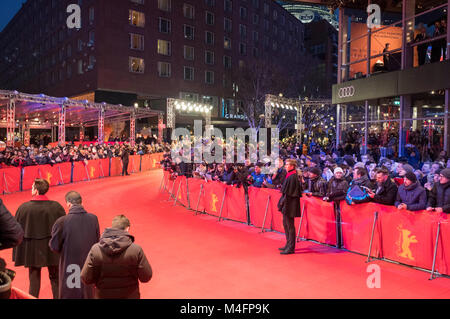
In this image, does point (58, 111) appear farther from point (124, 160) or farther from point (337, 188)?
point (337, 188)

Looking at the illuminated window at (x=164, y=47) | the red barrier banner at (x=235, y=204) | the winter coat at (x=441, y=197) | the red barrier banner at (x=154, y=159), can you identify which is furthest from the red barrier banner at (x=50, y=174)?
the illuminated window at (x=164, y=47)

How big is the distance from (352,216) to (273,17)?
6246cm

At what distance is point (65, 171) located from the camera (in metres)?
20.8

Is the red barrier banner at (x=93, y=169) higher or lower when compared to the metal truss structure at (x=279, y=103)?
lower

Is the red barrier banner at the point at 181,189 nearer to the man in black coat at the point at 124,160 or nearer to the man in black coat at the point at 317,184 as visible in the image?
the man in black coat at the point at 317,184

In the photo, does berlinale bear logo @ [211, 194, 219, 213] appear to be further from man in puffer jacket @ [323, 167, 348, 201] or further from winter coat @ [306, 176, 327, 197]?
man in puffer jacket @ [323, 167, 348, 201]

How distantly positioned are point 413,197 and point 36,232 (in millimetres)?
6715

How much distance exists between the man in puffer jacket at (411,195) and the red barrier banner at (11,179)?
53.9ft

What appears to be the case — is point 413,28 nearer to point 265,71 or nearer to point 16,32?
point 265,71

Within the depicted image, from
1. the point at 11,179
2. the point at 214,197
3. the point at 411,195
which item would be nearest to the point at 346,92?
the point at 214,197

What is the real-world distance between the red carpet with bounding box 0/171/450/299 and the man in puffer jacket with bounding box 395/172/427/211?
1263mm

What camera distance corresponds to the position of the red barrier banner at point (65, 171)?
67.0 feet

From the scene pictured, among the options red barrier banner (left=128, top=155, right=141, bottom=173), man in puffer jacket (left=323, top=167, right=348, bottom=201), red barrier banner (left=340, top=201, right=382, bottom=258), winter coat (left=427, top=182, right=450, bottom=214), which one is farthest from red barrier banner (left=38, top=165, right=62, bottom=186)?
winter coat (left=427, top=182, right=450, bottom=214)

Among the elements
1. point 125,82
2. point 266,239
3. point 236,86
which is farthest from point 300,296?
point 236,86
